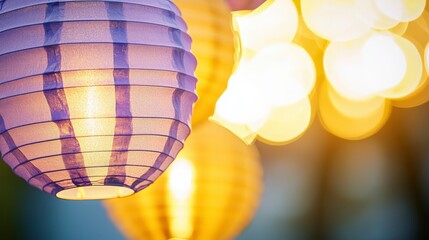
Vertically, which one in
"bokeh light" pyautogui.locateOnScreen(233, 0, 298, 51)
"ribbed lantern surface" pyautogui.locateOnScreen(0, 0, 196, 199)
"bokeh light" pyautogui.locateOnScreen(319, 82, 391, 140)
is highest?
"ribbed lantern surface" pyautogui.locateOnScreen(0, 0, 196, 199)

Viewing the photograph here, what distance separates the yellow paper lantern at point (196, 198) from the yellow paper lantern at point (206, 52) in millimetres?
448

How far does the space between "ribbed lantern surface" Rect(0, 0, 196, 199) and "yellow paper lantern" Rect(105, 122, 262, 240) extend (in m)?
0.89

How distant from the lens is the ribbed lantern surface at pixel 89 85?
1838 millimetres

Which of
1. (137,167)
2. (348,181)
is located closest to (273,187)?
(348,181)

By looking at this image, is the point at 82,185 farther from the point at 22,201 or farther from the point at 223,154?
the point at 22,201

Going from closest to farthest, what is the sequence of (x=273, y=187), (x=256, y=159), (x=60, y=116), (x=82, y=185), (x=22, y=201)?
(x=60, y=116)
(x=82, y=185)
(x=256, y=159)
(x=22, y=201)
(x=273, y=187)

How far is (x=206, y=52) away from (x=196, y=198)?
0.59m

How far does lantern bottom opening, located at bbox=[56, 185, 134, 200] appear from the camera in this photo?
2.08 m

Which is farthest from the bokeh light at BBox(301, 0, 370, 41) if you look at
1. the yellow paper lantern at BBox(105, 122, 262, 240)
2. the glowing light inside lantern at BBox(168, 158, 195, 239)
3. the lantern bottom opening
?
the lantern bottom opening

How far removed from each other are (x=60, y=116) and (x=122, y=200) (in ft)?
3.60

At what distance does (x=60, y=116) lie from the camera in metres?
1.85

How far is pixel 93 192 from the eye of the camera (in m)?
2.08

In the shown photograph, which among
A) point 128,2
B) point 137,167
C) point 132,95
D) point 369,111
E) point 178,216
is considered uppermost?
point 128,2

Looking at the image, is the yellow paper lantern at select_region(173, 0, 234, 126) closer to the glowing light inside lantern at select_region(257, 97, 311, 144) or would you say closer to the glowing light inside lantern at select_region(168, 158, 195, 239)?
the glowing light inside lantern at select_region(168, 158, 195, 239)
